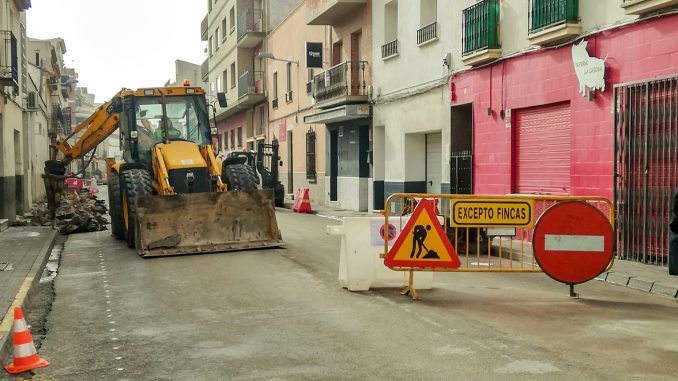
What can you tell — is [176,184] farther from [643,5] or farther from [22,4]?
[22,4]

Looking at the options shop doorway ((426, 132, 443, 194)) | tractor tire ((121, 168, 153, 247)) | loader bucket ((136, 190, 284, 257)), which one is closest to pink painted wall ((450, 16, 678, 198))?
shop doorway ((426, 132, 443, 194))

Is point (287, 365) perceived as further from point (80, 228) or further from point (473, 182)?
point (80, 228)

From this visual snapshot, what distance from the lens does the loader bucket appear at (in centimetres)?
1230

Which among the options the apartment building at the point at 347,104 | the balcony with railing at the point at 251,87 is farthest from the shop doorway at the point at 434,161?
the balcony with railing at the point at 251,87

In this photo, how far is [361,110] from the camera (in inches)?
921

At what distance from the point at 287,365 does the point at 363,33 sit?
64.4 feet

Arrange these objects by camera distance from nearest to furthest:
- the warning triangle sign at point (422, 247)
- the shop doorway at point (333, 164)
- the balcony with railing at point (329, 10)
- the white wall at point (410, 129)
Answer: the warning triangle sign at point (422, 247), the white wall at point (410, 129), the balcony with railing at point (329, 10), the shop doorway at point (333, 164)

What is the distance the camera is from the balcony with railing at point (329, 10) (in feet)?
77.7

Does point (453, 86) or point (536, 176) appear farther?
point (453, 86)

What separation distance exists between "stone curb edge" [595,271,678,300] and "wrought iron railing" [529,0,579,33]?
5.00 metres

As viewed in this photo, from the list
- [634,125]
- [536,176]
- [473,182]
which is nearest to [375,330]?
[634,125]

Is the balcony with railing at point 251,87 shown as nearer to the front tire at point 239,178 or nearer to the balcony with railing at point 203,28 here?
the balcony with railing at point 203,28

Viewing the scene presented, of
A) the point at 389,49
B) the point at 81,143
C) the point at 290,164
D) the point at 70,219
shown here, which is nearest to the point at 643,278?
the point at 81,143

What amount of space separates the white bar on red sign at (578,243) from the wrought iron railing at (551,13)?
5798 mm
